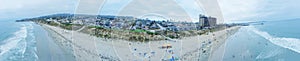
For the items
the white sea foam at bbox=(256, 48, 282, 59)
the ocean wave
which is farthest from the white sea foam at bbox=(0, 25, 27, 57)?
the ocean wave

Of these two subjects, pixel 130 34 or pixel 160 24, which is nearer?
pixel 130 34

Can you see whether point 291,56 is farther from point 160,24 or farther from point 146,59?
point 160,24

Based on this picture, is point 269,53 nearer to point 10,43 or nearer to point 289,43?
point 289,43

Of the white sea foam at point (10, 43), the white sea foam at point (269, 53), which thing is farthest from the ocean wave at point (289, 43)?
the white sea foam at point (10, 43)

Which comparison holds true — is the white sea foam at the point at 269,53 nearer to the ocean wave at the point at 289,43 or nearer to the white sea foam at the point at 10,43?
the ocean wave at the point at 289,43

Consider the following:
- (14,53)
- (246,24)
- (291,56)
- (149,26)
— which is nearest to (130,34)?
(149,26)

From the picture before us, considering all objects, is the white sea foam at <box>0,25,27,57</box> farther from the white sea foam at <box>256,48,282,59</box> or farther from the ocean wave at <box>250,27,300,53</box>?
the ocean wave at <box>250,27,300,53</box>

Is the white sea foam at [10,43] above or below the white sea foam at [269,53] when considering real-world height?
above

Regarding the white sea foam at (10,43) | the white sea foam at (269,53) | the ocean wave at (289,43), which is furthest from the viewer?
the white sea foam at (10,43)

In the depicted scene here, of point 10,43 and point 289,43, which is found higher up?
point 10,43

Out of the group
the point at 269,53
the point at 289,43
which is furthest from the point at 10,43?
the point at 289,43

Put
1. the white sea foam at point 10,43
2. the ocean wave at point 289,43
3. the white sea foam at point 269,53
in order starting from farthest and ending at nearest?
the white sea foam at point 10,43 < the ocean wave at point 289,43 < the white sea foam at point 269,53
